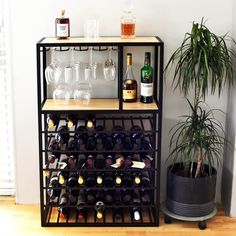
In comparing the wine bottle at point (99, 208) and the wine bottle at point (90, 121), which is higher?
the wine bottle at point (90, 121)

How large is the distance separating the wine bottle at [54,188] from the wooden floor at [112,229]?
0.20m

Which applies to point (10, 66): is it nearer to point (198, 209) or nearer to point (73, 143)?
point (73, 143)

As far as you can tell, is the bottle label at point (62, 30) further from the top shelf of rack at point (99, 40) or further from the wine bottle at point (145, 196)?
the wine bottle at point (145, 196)

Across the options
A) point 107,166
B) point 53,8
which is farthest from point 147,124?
point 53,8

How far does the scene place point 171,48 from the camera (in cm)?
329

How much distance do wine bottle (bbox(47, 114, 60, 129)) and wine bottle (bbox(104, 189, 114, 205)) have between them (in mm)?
542

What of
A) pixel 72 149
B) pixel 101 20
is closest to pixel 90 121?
pixel 72 149

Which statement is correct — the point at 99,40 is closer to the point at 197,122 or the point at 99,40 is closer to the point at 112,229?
the point at 197,122

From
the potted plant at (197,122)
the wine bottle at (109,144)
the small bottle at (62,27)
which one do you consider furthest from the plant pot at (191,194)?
the small bottle at (62,27)

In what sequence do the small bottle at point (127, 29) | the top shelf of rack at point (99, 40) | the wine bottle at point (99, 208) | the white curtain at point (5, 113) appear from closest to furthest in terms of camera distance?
the top shelf of rack at point (99, 40), the small bottle at point (127, 29), the wine bottle at point (99, 208), the white curtain at point (5, 113)

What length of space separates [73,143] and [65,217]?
52 centimetres

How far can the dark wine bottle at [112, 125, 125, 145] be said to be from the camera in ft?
10.3

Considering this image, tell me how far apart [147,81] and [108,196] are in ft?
2.50

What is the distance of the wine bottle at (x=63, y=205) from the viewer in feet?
10.6
